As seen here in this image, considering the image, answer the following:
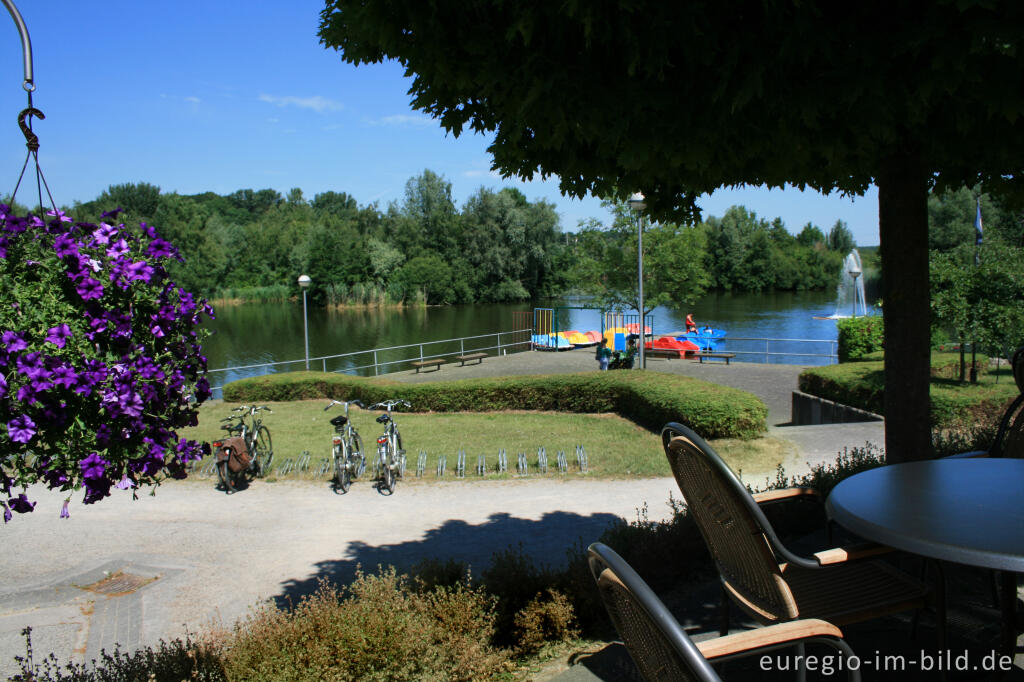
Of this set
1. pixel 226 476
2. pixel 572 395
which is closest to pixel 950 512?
pixel 226 476

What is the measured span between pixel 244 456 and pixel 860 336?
17.2 m

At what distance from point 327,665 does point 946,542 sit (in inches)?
100

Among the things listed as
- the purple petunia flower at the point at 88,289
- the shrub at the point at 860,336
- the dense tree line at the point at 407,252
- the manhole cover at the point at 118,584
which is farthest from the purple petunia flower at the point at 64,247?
the dense tree line at the point at 407,252

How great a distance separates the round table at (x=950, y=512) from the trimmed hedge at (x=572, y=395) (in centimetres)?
750

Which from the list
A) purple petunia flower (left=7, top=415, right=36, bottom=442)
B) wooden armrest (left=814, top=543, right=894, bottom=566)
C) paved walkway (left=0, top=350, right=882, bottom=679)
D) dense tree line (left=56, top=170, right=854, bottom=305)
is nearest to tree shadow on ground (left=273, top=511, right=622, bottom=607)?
paved walkway (left=0, top=350, right=882, bottom=679)

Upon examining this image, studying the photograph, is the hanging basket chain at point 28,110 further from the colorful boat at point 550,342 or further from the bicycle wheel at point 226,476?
the colorful boat at point 550,342

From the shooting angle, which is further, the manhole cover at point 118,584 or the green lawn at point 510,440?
the green lawn at point 510,440

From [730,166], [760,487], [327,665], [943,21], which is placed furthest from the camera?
[760,487]

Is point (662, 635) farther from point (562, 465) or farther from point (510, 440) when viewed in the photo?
point (510, 440)

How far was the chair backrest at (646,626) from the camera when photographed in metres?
1.33

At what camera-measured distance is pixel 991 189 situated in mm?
4133

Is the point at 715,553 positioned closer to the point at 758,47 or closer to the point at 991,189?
the point at 758,47

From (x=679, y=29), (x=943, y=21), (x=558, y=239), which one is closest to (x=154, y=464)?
(x=679, y=29)

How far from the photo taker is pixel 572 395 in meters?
14.6
